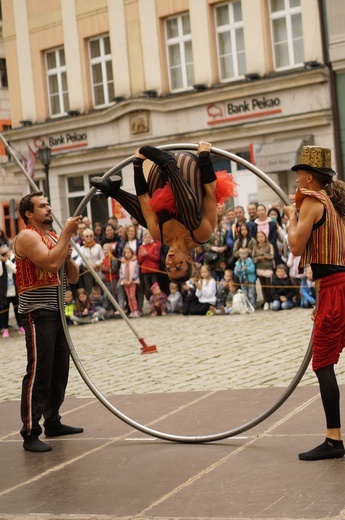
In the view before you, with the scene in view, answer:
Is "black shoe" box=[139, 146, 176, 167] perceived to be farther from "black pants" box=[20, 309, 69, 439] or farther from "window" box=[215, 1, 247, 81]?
"window" box=[215, 1, 247, 81]

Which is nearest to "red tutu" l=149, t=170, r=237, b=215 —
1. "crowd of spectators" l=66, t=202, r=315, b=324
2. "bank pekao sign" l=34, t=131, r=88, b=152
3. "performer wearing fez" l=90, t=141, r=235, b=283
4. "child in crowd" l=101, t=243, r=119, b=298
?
"performer wearing fez" l=90, t=141, r=235, b=283

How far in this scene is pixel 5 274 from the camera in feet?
59.9

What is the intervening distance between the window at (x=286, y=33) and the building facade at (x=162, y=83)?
0.03 meters

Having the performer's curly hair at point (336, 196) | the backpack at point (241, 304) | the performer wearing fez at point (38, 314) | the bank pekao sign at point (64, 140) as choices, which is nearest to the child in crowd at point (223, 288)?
the backpack at point (241, 304)

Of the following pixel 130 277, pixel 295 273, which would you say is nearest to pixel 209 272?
pixel 130 277

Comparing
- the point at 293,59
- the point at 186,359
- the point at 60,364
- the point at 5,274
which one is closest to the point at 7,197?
the point at 293,59

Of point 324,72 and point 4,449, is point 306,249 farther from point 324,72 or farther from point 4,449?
point 324,72

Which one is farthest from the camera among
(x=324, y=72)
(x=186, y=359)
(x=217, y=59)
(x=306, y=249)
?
(x=217, y=59)

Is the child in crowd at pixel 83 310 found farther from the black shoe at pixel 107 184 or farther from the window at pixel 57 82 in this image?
the window at pixel 57 82

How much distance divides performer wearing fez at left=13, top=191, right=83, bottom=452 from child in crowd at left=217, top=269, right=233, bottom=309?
358 inches

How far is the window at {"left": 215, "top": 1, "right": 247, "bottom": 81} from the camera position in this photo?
27406 millimetres

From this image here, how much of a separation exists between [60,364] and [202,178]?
2333 mm

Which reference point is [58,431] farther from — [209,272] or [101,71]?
[101,71]

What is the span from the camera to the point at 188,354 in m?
13.1
